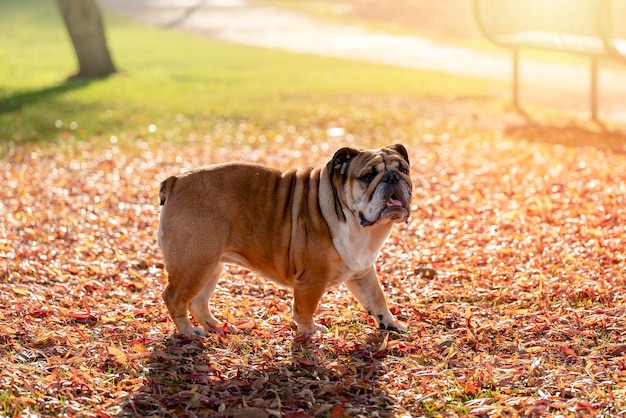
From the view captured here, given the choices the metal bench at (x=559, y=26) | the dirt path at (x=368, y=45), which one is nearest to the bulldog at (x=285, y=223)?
the metal bench at (x=559, y=26)

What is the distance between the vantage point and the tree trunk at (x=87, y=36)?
17406 mm

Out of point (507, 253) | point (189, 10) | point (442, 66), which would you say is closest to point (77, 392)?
point (507, 253)

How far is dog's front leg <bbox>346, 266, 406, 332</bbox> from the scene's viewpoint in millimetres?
6199

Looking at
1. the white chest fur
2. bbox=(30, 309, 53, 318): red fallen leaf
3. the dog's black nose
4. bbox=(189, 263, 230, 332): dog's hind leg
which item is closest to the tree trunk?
bbox=(30, 309, 53, 318): red fallen leaf

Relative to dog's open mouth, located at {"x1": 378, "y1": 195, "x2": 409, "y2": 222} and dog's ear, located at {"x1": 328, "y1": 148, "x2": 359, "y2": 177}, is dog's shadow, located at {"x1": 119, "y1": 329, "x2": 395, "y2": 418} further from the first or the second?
dog's ear, located at {"x1": 328, "y1": 148, "x2": 359, "y2": 177}

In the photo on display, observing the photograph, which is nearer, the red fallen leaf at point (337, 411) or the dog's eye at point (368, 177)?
the red fallen leaf at point (337, 411)

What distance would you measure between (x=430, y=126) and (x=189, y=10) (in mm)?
16671

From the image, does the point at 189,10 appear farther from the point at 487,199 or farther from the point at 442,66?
the point at 487,199

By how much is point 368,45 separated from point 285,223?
57.7ft

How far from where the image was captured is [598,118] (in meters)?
14.2

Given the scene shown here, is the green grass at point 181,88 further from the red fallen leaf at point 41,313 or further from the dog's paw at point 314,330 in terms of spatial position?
the dog's paw at point 314,330

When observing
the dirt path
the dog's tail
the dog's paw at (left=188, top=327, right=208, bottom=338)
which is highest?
the dog's tail

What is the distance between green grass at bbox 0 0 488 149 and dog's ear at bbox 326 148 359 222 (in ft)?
25.5

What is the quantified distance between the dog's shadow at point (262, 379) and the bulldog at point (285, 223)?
239 millimetres
